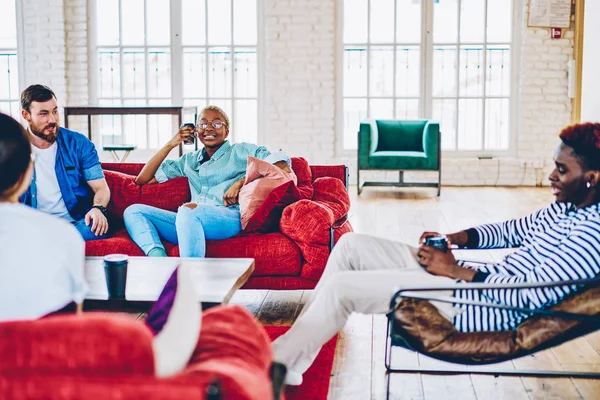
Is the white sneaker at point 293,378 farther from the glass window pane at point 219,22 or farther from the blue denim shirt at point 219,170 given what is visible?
the glass window pane at point 219,22

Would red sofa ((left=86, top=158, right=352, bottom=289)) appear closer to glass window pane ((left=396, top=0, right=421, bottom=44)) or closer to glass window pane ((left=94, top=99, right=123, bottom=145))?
glass window pane ((left=396, top=0, right=421, bottom=44))

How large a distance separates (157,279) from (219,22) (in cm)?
652

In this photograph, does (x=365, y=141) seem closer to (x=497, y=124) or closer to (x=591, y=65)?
(x=497, y=124)

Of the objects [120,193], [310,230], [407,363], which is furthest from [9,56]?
[407,363]

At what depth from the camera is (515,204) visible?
7699 mm

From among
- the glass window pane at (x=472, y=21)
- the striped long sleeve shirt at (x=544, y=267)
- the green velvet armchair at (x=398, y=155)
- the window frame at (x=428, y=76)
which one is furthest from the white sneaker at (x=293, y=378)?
the glass window pane at (x=472, y=21)

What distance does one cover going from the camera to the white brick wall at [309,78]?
8.83 meters

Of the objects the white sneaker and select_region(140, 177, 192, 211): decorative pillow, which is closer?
the white sneaker

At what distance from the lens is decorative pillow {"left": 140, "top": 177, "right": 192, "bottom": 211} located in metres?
4.29

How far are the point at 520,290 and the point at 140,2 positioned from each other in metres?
7.56

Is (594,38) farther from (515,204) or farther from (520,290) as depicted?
(520,290)

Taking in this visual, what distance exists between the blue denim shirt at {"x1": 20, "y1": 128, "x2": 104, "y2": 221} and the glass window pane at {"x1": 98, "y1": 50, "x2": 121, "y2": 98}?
5.46m

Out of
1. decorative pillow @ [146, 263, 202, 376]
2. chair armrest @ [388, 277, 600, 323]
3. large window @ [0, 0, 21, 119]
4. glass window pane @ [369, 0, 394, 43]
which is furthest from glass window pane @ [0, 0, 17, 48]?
decorative pillow @ [146, 263, 202, 376]

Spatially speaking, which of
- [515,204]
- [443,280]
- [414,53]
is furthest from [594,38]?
[414,53]
